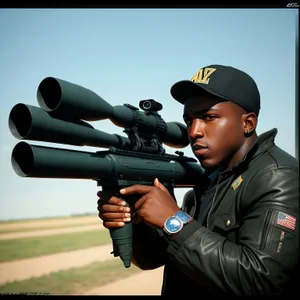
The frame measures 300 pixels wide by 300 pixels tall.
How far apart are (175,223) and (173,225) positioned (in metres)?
0.02

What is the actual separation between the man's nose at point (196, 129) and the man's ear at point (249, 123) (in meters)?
0.33

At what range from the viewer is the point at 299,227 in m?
2.06

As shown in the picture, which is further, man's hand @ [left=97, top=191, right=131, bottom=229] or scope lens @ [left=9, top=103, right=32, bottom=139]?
man's hand @ [left=97, top=191, right=131, bottom=229]

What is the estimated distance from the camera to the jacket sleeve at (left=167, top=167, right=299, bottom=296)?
1.98m

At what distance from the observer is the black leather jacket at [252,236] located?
1.99 meters

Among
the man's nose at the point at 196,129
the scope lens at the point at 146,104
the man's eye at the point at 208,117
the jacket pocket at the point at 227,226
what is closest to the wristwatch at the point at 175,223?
the jacket pocket at the point at 227,226

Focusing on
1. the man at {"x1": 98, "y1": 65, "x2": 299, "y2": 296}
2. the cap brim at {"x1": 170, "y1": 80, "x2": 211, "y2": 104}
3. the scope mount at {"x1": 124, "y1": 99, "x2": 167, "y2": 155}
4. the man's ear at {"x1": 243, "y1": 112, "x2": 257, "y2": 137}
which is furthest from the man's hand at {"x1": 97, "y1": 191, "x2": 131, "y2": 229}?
the man's ear at {"x1": 243, "y1": 112, "x2": 257, "y2": 137}

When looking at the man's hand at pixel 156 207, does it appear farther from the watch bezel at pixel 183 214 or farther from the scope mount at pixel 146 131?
the scope mount at pixel 146 131

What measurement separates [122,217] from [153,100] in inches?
47.9

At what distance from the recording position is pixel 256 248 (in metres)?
2.02

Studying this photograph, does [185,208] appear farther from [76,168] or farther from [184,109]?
[76,168]

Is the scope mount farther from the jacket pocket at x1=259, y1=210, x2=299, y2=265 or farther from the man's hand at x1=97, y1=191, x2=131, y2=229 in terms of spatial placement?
the jacket pocket at x1=259, y1=210, x2=299, y2=265

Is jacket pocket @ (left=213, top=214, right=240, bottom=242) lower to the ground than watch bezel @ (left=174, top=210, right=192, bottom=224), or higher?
lower
